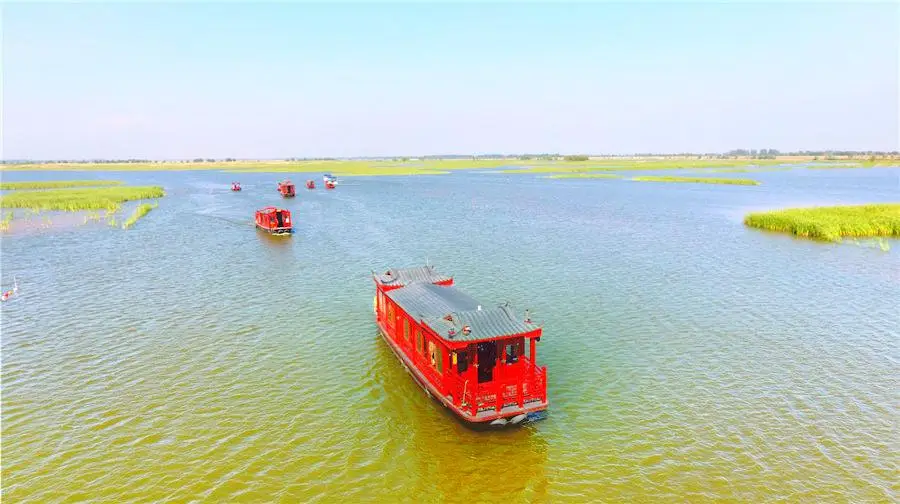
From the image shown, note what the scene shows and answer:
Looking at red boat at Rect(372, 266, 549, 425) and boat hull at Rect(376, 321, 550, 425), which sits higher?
red boat at Rect(372, 266, 549, 425)

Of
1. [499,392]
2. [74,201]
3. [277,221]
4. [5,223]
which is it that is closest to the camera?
[499,392]

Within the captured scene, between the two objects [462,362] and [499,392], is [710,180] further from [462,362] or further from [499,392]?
[499,392]

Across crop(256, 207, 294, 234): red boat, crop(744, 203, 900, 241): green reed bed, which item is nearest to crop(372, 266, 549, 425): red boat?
crop(256, 207, 294, 234): red boat

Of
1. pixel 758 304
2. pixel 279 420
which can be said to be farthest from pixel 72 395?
pixel 758 304

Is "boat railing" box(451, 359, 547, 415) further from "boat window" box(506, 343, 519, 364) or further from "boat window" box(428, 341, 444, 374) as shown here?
"boat window" box(428, 341, 444, 374)

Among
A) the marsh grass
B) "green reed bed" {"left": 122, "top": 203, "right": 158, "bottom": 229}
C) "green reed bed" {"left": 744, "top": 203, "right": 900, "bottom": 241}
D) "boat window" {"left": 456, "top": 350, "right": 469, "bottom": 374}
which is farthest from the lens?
"green reed bed" {"left": 122, "top": 203, "right": 158, "bottom": 229}

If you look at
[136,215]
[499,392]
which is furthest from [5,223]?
[499,392]

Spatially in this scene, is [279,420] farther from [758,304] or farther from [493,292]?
[758,304]
